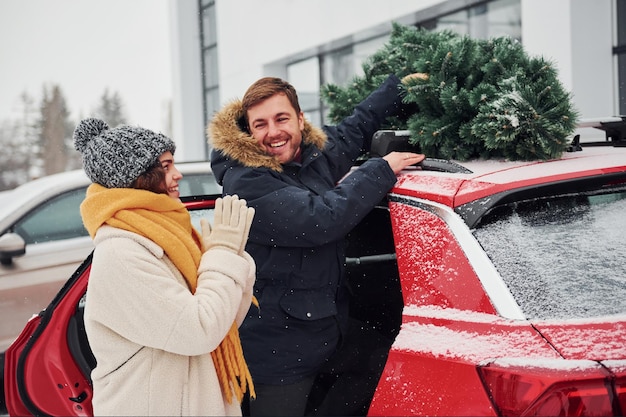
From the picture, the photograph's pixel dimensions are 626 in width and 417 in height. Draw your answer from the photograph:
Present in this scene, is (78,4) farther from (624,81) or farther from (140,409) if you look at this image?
(140,409)

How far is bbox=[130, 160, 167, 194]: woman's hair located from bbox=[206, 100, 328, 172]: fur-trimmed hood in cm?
44

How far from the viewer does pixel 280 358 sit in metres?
2.31

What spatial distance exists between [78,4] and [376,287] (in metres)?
42.6

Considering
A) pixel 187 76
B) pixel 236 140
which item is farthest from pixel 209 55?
pixel 236 140

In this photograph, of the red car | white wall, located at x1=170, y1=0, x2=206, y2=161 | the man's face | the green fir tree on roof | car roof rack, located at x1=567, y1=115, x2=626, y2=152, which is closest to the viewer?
the red car

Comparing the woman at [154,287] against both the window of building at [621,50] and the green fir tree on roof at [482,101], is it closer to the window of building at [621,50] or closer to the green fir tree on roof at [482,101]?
the green fir tree on roof at [482,101]

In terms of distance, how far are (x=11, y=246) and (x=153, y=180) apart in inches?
132

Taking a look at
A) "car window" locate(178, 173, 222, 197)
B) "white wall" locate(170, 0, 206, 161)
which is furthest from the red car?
"white wall" locate(170, 0, 206, 161)

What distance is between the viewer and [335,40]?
11320 millimetres

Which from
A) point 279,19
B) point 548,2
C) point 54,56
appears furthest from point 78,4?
point 548,2

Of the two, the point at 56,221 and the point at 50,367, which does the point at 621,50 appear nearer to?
the point at 56,221

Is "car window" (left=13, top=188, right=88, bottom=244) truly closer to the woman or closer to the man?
the man

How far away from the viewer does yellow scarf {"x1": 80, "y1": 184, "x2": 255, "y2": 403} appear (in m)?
1.81

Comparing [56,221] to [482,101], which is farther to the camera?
[56,221]
